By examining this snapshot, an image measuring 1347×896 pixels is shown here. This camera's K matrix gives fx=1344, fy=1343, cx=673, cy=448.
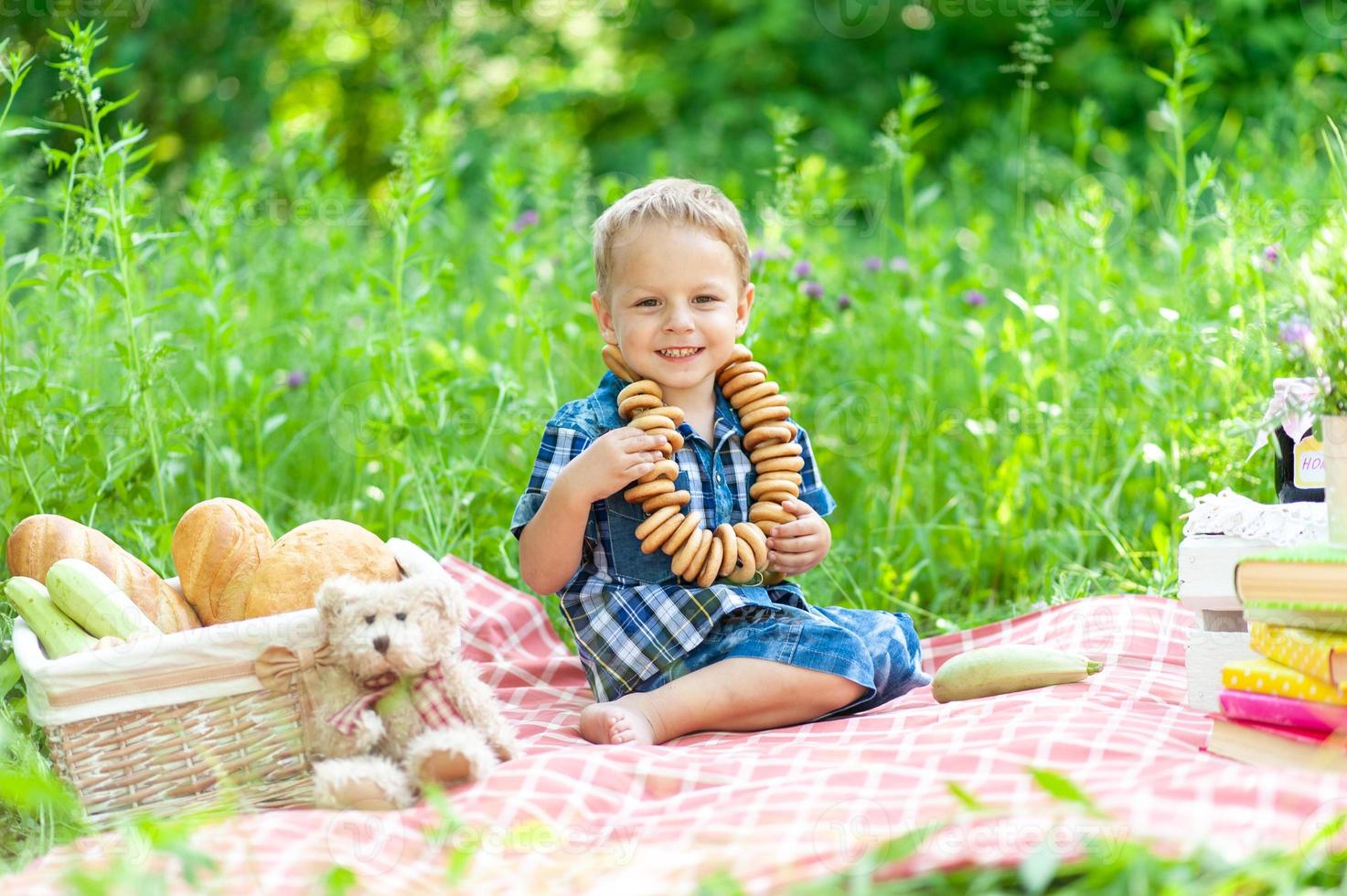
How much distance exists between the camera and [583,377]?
402cm

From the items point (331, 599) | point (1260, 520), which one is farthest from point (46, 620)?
point (1260, 520)

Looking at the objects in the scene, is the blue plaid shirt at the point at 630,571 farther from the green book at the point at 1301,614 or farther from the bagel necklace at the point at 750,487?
the green book at the point at 1301,614

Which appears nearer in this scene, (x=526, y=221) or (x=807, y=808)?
(x=807, y=808)

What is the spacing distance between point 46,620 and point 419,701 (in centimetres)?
69

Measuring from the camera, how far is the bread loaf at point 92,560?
253 centimetres

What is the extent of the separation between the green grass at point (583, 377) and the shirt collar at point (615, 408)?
1.74ft

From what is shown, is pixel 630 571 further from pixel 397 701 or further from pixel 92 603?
pixel 92 603

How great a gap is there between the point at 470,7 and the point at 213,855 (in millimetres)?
7866

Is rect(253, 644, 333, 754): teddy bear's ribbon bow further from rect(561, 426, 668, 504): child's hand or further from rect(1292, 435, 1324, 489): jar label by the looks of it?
A: rect(1292, 435, 1324, 489): jar label

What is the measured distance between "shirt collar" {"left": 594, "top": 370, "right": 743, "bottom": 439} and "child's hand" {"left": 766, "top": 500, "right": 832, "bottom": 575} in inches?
8.9

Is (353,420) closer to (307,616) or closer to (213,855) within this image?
Result: (307,616)

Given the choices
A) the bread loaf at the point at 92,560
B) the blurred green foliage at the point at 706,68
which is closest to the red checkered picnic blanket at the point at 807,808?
the bread loaf at the point at 92,560

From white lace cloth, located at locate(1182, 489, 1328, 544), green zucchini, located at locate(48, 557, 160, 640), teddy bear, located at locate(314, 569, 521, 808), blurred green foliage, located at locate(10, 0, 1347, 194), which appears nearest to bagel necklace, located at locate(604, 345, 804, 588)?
teddy bear, located at locate(314, 569, 521, 808)

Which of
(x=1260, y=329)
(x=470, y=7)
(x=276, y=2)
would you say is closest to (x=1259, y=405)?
(x=1260, y=329)
